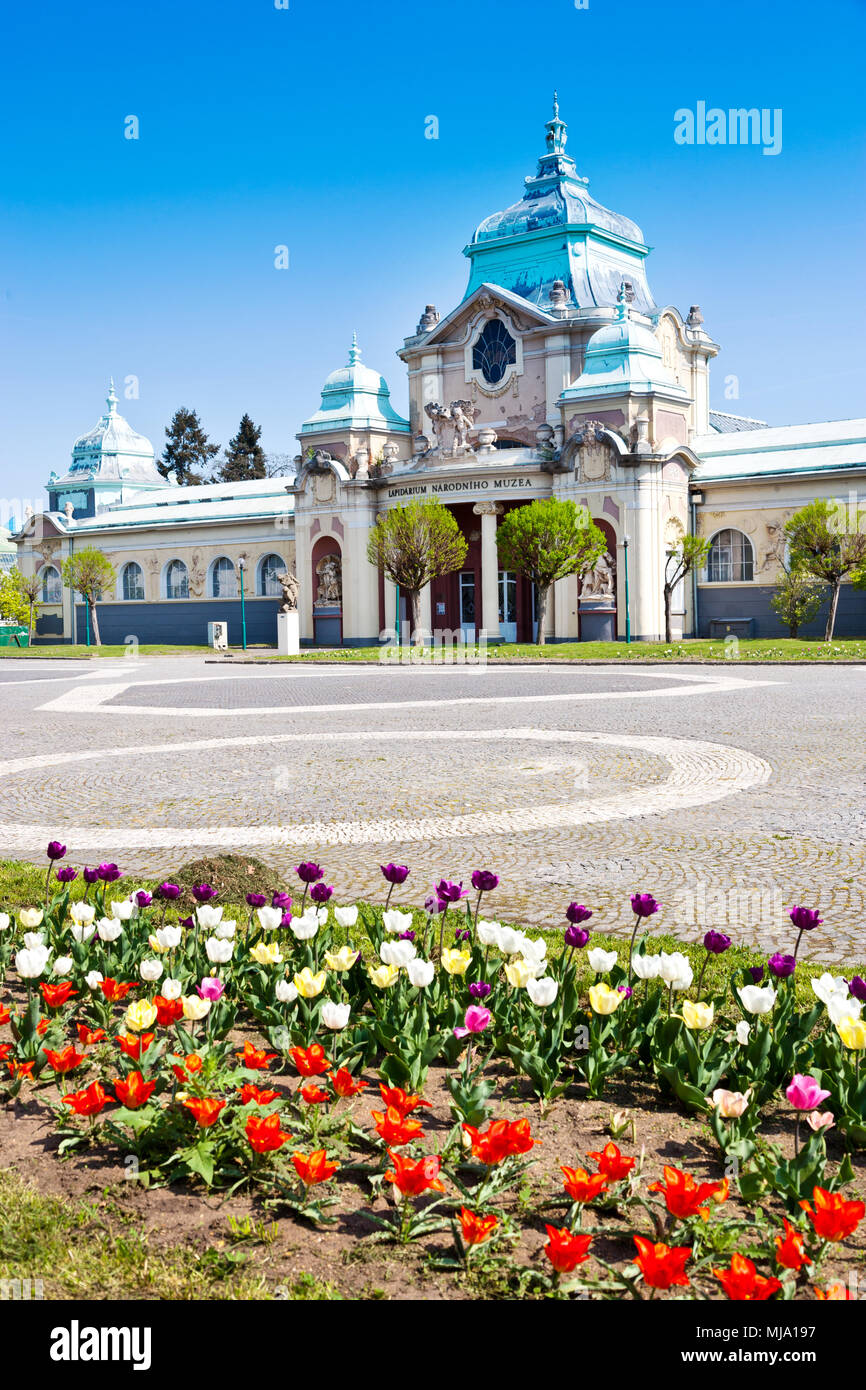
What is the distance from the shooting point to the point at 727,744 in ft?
38.4

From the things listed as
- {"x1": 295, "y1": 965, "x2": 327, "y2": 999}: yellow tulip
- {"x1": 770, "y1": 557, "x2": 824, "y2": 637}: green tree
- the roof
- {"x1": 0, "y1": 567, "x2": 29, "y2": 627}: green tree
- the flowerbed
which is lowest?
the flowerbed

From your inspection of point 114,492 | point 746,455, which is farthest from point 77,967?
point 114,492

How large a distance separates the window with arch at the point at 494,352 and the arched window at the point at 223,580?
1506 centimetres

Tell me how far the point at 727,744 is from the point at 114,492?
56.4 m

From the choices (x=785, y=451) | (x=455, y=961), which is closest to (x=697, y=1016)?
(x=455, y=961)

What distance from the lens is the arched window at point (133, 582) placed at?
56938 mm

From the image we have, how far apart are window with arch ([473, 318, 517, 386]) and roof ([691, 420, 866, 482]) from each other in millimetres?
7836

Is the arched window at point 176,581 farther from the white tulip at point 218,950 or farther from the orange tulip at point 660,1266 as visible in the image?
the orange tulip at point 660,1266

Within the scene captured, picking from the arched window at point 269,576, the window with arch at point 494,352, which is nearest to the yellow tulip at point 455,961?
the window with arch at point 494,352

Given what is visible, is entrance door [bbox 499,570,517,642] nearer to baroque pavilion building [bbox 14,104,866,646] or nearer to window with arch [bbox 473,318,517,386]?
baroque pavilion building [bbox 14,104,866,646]

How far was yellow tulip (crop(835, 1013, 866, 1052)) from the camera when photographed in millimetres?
3076

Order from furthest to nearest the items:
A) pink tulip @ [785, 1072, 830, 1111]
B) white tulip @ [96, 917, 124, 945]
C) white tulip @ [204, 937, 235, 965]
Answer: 1. white tulip @ [96, 917, 124, 945]
2. white tulip @ [204, 937, 235, 965]
3. pink tulip @ [785, 1072, 830, 1111]

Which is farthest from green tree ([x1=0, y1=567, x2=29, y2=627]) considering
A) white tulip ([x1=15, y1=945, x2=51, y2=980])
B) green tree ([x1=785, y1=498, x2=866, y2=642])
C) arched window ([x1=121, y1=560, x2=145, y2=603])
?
white tulip ([x1=15, y1=945, x2=51, y2=980])

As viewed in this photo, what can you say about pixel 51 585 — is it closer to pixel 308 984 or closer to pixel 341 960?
pixel 341 960
